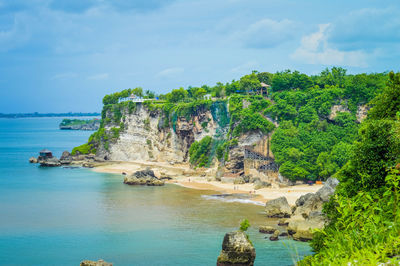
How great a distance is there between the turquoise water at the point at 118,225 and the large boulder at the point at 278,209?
0.88 metres

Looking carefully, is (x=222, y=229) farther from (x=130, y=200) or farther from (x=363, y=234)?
(x=363, y=234)

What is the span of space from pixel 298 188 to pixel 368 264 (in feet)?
136

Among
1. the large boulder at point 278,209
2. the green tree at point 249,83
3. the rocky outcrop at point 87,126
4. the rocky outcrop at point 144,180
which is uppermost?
the green tree at point 249,83

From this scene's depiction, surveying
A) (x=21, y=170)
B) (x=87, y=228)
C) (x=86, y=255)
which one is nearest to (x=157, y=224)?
(x=87, y=228)

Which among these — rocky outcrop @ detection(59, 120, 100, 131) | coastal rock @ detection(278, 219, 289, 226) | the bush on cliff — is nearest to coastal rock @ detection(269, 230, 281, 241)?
coastal rock @ detection(278, 219, 289, 226)

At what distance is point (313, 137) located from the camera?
53.4 meters

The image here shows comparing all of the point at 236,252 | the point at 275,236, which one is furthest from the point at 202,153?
the point at 236,252

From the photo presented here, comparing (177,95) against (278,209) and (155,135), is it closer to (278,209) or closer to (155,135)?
(155,135)

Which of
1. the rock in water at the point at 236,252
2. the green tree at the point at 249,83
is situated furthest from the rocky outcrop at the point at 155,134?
the rock in water at the point at 236,252

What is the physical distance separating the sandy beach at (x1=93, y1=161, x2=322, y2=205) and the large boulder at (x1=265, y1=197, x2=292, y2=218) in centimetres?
402

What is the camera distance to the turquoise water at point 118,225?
28266 mm

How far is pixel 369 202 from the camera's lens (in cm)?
1172

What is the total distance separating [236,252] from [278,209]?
1251 centimetres

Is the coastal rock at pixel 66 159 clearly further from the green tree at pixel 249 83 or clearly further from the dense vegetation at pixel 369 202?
the dense vegetation at pixel 369 202
